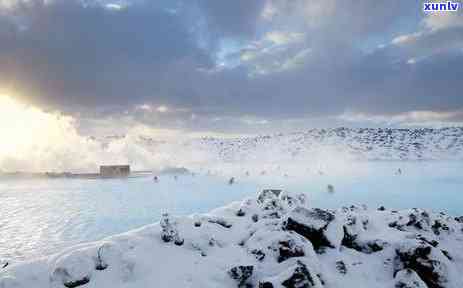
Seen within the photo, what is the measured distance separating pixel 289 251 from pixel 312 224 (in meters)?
1.33

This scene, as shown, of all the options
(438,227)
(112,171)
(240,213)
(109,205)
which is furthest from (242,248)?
(112,171)

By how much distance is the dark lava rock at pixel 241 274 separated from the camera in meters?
7.27

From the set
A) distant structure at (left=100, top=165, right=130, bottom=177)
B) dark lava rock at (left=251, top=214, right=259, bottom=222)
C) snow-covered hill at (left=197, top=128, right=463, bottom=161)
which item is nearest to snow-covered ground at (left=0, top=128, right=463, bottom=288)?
dark lava rock at (left=251, top=214, right=259, bottom=222)

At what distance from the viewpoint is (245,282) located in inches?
287

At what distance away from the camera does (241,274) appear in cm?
732

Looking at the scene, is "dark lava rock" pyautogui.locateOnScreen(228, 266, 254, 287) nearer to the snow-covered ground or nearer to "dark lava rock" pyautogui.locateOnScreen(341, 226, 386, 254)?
the snow-covered ground

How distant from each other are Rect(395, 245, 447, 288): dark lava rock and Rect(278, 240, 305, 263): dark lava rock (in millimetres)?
2297

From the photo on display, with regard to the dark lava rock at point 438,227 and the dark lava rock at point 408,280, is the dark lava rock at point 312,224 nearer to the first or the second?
the dark lava rock at point 408,280

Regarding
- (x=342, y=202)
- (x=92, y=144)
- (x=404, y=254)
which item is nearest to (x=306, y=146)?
(x=92, y=144)

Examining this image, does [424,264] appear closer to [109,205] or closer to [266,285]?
[266,285]

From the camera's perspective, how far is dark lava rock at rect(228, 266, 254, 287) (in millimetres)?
7266

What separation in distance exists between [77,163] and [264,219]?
51.9m

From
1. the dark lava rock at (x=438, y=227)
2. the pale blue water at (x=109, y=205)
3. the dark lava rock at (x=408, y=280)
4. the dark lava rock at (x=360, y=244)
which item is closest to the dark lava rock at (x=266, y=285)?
the dark lava rock at (x=408, y=280)

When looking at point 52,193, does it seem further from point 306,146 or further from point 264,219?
point 306,146
